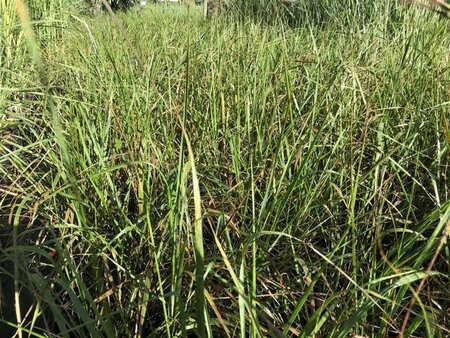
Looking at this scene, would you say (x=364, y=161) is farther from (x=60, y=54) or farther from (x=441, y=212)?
(x=60, y=54)

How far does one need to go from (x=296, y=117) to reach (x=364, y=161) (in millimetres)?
213

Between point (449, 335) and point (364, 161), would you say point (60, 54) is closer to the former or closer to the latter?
point (364, 161)

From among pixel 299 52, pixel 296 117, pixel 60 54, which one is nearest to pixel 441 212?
pixel 296 117

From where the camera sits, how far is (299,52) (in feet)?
6.16

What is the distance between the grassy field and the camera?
2.21ft

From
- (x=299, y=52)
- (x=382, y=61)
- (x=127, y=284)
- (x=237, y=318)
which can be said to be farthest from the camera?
(x=299, y=52)

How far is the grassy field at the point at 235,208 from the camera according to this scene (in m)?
0.67

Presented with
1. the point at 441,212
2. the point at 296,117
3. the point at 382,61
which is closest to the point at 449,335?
the point at 441,212

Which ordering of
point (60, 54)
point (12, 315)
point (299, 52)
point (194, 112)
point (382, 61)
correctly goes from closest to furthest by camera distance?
point (12, 315)
point (194, 112)
point (382, 61)
point (299, 52)
point (60, 54)

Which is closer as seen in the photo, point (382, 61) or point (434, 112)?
point (434, 112)

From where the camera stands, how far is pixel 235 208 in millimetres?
887

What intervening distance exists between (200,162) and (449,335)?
0.70 m

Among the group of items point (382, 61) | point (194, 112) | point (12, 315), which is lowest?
point (12, 315)

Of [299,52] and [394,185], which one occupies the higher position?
[299,52]
